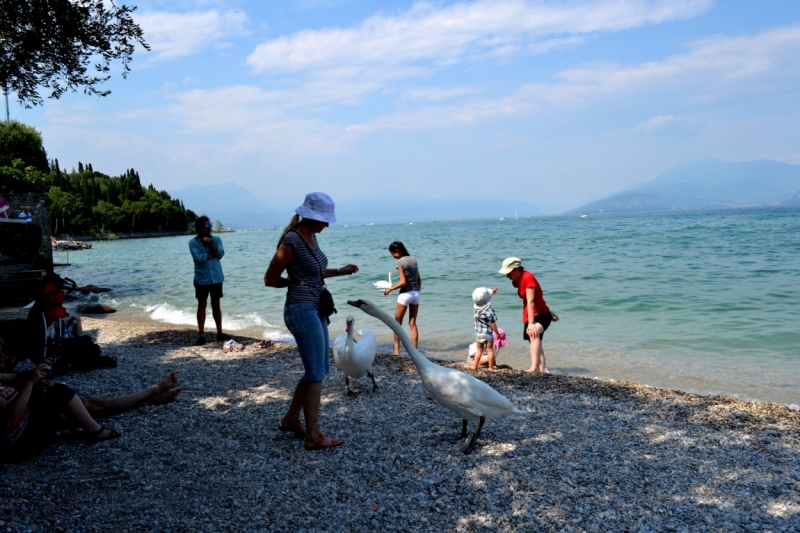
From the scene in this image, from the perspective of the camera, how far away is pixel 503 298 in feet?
52.4

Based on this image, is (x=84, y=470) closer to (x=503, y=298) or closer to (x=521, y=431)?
(x=521, y=431)

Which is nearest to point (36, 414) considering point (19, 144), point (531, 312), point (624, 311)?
point (531, 312)

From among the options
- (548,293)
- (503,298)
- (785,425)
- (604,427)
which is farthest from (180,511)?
(548,293)

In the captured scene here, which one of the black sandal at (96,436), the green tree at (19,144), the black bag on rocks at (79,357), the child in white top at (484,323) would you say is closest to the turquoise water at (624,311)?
the child in white top at (484,323)

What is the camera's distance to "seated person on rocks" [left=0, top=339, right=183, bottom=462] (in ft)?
13.1

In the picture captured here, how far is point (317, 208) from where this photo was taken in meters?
4.16

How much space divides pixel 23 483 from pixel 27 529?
749 millimetres

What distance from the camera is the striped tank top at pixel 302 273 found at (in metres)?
4.09

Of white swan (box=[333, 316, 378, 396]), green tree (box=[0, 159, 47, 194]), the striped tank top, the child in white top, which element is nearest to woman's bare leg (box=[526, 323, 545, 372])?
the child in white top

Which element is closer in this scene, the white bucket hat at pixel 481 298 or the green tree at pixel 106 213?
the white bucket hat at pixel 481 298

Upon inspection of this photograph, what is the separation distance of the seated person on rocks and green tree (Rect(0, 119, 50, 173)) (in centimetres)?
4250

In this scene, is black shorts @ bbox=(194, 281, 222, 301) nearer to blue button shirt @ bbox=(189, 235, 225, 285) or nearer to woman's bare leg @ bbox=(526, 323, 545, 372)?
blue button shirt @ bbox=(189, 235, 225, 285)

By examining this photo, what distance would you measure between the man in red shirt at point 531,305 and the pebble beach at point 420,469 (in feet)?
3.90

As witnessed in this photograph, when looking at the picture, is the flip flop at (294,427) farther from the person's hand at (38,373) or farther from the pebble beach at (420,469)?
the person's hand at (38,373)
